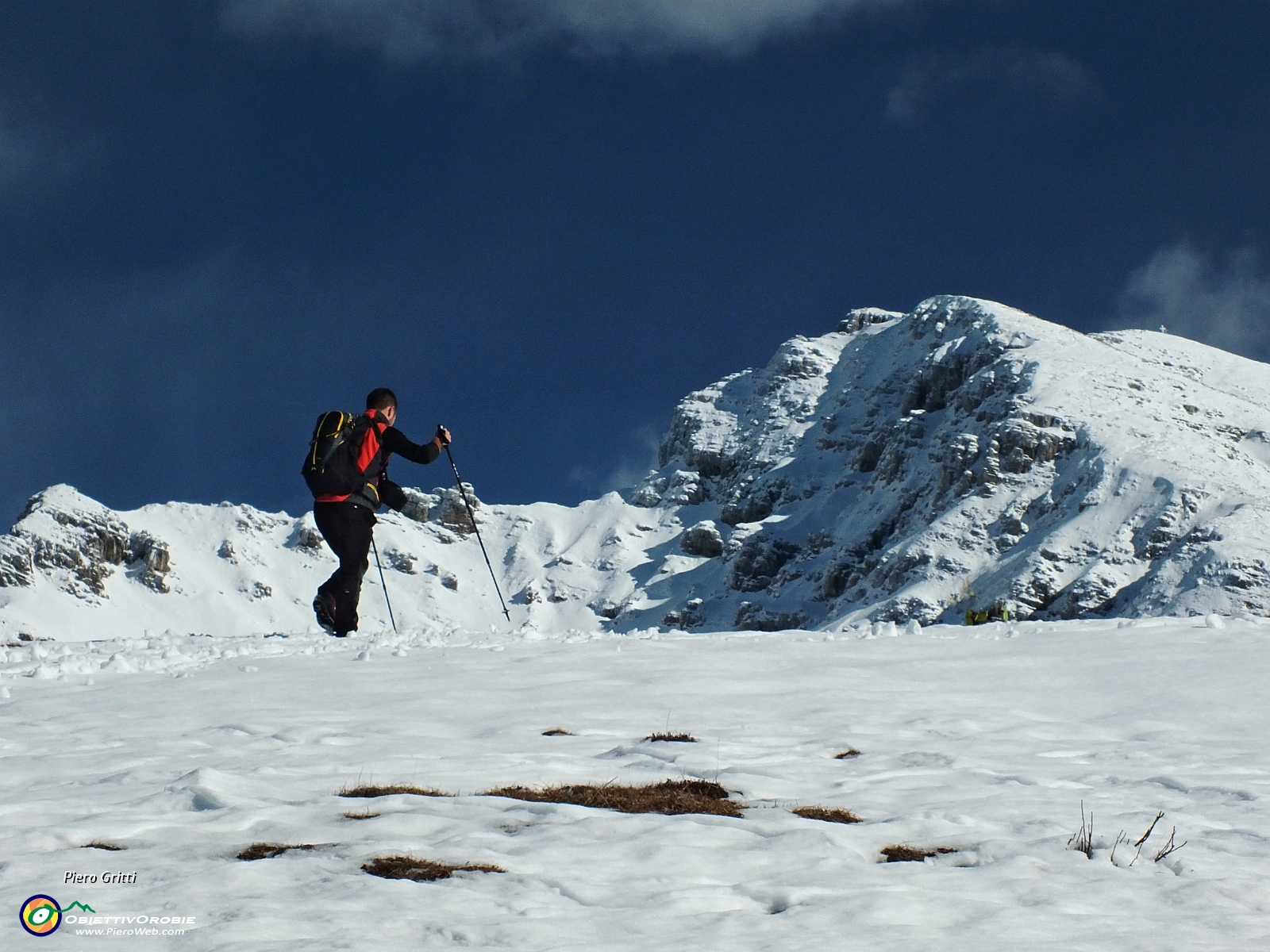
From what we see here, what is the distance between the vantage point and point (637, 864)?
6.32m

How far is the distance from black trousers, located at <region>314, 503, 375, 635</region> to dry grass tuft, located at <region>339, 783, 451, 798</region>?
9.49 metres

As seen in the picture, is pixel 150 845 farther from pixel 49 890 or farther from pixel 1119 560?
pixel 1119 560

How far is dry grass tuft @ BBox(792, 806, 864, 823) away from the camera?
24.5 ft

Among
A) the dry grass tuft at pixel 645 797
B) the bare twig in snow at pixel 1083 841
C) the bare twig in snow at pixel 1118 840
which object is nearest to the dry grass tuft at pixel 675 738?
the dry grass tuft at pixel 645 797

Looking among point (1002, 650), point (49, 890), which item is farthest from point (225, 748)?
point (1002, 650)

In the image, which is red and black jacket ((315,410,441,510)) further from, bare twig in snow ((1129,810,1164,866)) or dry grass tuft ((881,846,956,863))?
bare twig in snow ((1129,810,1164,866))

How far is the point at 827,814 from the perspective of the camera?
24.8 feet

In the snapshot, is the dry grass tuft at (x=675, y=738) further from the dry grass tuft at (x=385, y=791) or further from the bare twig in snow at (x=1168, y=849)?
the bare twig in snow at (x=1168, y=849)

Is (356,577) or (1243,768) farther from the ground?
(356,577)

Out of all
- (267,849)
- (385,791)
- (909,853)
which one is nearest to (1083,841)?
(909,853)

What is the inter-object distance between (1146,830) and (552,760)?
4.32 metres

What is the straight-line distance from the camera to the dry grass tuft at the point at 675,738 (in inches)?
389
